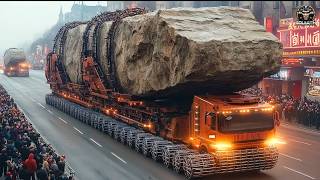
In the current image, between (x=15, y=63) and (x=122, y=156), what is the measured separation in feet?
202

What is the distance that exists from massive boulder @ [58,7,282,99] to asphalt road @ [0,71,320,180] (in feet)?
10.4

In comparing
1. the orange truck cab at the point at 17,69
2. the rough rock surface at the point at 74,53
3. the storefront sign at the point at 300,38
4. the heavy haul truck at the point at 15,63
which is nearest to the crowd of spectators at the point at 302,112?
the storefront sign at the point at 300,38

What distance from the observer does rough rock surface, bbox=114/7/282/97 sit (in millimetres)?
17266

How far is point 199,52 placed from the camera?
1691cm

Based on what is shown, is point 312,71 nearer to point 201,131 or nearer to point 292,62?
point 292,62

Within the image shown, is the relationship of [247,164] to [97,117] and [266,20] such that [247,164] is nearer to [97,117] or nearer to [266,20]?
[97,117]

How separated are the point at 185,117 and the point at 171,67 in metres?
2.60

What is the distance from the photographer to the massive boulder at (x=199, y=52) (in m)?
17.3

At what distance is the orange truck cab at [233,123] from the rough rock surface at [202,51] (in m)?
0.91

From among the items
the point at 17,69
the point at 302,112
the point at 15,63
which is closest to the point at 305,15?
the point at 302,112

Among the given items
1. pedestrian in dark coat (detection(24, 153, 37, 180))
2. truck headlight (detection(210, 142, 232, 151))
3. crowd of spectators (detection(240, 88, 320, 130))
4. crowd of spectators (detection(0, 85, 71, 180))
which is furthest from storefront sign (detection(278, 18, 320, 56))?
pedestrian in dark coat (detection(24, 153, 37, 180))

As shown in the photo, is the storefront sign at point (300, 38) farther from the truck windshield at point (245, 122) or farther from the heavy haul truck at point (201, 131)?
the truck windshield at point (245, 122)

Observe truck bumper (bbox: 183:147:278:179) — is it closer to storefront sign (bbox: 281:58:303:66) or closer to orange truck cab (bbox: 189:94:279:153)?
orange truck cab (bbox: 189:94:279:153)

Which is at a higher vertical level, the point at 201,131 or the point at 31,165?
the point at 201,131
